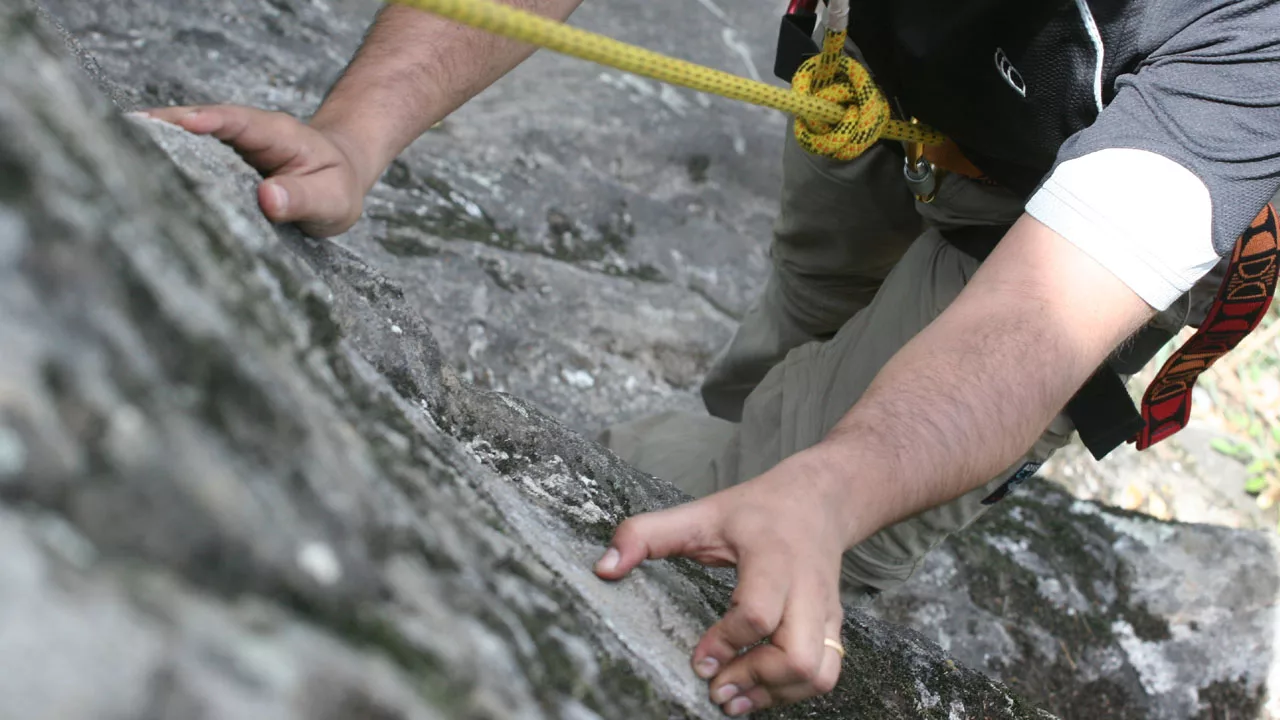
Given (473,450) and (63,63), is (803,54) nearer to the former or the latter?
(473,450)

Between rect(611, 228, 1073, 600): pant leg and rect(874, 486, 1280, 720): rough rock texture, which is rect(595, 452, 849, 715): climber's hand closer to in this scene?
rect(611, 228, 1073, 600): pant leg

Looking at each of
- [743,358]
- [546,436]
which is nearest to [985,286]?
[546,436]

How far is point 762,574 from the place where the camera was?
0.92 m

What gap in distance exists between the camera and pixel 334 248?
4.05 ft

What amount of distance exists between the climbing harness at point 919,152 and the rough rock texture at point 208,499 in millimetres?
452

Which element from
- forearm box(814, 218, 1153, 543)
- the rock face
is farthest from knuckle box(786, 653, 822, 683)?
forearm box(814, 218, 1153, 543)

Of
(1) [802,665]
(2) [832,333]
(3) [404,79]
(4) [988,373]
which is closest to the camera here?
(1) [802,665]

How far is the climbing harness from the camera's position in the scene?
1.23m

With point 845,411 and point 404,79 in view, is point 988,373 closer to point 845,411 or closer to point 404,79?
point 845,411

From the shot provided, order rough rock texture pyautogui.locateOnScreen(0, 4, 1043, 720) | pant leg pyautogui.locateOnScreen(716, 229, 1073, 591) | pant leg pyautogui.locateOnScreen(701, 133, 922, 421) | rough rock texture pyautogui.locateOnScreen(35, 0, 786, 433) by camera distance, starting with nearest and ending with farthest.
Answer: rough rock texture pyautogui.locateOnScreen(0, 4, 1043, 720) → pant leg pyautogui.locateOnScreen(716, 229, 1073, 591) → pant leg pyautogui.locateOnScreen(701, 133, 922, 421) → rough rock texture pyautogui.locateOnScreen(35, 0, 786, 433)

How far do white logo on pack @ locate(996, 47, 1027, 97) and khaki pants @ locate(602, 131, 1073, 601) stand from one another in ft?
0.89

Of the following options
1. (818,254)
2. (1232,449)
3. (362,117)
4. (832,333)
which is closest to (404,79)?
(362,117)

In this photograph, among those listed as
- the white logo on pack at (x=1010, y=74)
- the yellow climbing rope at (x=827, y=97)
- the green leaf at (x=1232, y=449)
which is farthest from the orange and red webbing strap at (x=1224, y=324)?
the green leaf at (x=1232, y=449)

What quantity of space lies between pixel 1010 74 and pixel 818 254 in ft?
3.12
